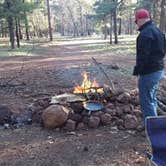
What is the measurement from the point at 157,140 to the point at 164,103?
4581mm

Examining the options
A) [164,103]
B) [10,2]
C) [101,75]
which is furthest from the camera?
[10,2]

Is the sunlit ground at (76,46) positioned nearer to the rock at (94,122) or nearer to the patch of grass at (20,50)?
the patch of grass at (20,50)

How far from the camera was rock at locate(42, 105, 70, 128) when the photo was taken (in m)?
7.18

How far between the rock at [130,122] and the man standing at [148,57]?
1.94 ft

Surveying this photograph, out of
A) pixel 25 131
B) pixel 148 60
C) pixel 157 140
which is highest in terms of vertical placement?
pixel 148 60

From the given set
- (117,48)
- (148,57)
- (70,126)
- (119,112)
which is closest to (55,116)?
(70,126)

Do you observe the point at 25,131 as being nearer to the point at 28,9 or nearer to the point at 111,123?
the point at 111,123

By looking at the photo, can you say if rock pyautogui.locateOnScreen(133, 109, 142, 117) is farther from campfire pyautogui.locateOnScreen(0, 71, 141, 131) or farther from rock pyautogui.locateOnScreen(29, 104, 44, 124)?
rock pyautogui.locateOnScreen(29, 104, 44, 124)

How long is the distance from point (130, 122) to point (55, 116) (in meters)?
1.36

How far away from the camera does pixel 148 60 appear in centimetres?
629

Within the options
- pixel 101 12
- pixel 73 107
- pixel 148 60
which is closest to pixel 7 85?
pixel 73 107

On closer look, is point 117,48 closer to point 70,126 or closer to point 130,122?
point 130,122

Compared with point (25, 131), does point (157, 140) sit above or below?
above

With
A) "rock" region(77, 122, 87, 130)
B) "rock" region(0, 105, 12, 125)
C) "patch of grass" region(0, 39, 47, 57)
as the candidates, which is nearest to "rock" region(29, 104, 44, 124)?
"rock" region(0, 105, 12, 125)
